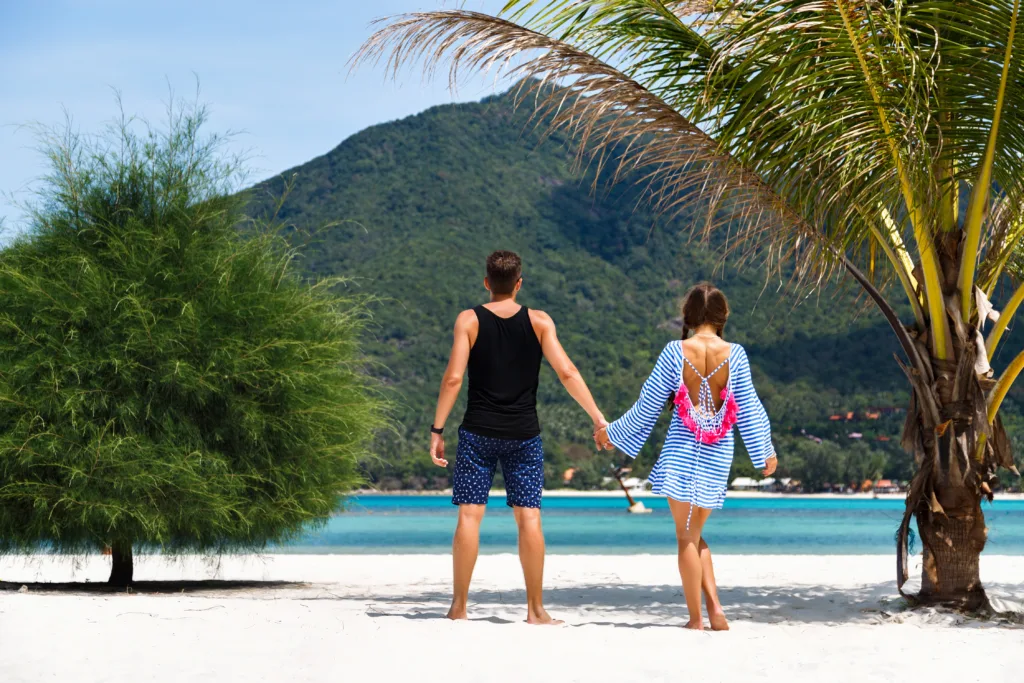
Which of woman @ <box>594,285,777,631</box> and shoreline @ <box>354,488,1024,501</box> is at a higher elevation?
woman @ <box>594,285,777,631</box>

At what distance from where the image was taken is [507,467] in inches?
247

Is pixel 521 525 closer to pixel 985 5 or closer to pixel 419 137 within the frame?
pixel 985 5

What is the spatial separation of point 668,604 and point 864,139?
423cm

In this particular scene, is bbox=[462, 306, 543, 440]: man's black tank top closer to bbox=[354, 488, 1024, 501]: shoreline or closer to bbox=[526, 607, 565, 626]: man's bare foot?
bbox=[526, 607, 565, 626]: man's bare foot

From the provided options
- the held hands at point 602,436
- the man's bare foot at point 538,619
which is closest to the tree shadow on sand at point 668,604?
the man's bare foot at point 538,619

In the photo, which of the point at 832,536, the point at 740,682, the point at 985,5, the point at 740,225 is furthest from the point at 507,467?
the point at 832,536

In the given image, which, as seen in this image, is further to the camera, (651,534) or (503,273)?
(651,534)

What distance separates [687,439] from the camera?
6148 millimetres

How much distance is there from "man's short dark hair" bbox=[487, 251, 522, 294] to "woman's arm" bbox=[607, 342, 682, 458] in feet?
3.30

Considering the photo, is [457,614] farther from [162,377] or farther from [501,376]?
[162,377]

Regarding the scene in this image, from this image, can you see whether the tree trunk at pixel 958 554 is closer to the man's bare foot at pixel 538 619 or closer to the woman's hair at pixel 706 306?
the woman's hair at pixel 706 306

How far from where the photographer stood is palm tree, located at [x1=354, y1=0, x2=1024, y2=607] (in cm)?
680

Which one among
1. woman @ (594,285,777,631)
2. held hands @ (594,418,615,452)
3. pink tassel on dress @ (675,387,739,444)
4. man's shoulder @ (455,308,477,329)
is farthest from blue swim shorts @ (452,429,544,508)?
pink tassel on dress @ (675,387,739,444)

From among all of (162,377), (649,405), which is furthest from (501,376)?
(162,377)
